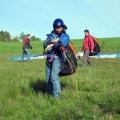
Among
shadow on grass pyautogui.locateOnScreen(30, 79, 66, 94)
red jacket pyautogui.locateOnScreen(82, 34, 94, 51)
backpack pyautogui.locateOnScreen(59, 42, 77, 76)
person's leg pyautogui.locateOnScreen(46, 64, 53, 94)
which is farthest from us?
red jacket pyautogui.locateOnScreen(82, 34, 94, 51)

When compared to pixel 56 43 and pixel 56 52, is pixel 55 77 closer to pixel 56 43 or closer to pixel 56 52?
pixel 56 52

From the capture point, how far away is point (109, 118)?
180 inches

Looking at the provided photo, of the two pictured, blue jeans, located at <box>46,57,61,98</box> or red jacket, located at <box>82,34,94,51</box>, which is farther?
red jacket, located at <box>82,34,94,51</box>

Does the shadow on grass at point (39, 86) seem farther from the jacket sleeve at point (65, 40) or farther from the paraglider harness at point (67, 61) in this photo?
the jacket sleeve at point (65, 40)

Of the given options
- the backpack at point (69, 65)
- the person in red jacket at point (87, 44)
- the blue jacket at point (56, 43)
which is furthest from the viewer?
the person in red jacket at point (87, 44)

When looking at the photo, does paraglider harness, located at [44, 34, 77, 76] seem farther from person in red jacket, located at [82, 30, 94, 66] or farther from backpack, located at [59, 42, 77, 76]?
person in red jacket, located at [82, 30, 94, 66]

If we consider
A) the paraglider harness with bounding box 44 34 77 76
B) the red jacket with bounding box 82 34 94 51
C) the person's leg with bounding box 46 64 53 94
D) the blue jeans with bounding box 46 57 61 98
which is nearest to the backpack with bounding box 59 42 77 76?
the paraglider harness with bounding box 44 34 77 76

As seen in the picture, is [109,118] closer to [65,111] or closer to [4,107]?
[65,111]

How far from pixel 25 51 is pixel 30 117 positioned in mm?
14419

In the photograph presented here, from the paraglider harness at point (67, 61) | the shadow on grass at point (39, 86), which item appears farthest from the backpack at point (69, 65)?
the shadow on grass at point (39, 86)

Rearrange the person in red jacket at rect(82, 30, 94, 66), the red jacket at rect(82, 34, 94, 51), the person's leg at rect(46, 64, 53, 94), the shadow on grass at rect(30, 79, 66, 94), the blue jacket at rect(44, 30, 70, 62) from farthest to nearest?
the person in red jacket at rect(82, 30, 94, 66) → the red jacket at rect(82, 34, 94, 51) → the shadow on grass at rect(30, 79, 66, 94) → the person's leg at rect(46, 64, 53, 94) → the blue jacket at rect(44, 30, 70, 62)

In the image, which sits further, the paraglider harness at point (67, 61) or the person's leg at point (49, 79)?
the person's leg at point (49, 79)

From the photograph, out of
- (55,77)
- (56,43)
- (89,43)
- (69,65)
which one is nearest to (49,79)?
(55,77)

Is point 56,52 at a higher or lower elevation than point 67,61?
higher
